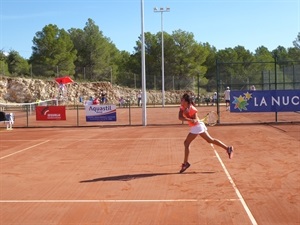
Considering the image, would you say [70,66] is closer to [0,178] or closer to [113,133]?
[113,133]

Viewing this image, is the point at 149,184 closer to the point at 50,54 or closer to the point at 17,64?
the point at 50,54

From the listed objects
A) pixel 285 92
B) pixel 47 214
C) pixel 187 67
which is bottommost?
pixel 47 214

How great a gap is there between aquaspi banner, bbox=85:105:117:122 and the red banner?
149 centimetres

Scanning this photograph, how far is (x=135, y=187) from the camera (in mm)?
8648

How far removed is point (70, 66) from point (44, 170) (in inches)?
2122

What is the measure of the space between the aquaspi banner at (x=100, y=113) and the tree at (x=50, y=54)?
128 ft

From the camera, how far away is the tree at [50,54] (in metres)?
61.7

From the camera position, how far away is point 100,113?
23969mm

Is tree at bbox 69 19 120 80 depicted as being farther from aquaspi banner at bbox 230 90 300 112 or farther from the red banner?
aquaspi banner at bbox 230 90 300 112

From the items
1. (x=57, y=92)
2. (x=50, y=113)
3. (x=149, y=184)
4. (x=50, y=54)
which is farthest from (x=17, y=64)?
(x=149, y=184)

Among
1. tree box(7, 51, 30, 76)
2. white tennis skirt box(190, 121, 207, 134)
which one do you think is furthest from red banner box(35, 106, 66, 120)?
tree box(7, 51, 30, 76)

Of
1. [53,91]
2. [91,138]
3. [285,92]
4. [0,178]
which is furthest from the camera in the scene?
[53,91]

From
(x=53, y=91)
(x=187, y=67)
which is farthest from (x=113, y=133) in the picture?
(x=187, y=67)

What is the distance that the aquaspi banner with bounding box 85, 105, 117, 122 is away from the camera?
2377 cm
